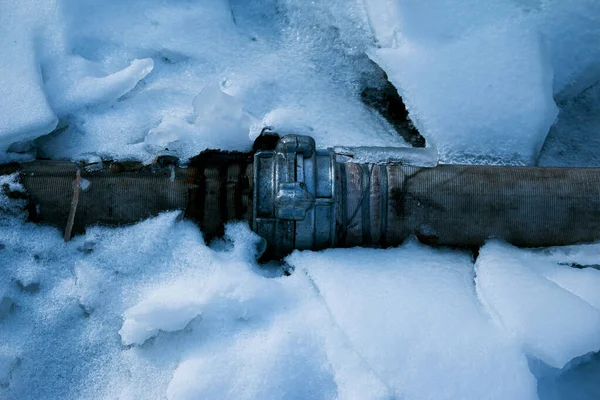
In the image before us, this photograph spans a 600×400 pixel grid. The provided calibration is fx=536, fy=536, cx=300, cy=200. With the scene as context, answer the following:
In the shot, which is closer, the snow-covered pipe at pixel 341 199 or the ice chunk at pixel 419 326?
the ice chunk at pixel 419 326

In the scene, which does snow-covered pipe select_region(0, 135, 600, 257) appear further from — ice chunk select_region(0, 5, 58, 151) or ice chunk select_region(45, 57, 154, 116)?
ice chunk select_region(45, 57, 154, 116)

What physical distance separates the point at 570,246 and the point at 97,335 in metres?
1.27

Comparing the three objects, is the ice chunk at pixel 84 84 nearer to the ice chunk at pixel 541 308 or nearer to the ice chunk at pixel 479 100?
the ice chunk at pixel 479 100

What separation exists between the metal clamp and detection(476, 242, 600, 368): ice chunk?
1.45ft

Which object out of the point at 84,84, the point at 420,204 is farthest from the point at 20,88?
the point at 420,204

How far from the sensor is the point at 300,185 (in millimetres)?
1378

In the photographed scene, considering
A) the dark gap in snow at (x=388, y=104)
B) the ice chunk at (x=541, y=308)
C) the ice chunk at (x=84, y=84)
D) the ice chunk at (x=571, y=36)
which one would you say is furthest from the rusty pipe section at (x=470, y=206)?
the ice chunk at (x=84, y=84)

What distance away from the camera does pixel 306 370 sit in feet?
4.04

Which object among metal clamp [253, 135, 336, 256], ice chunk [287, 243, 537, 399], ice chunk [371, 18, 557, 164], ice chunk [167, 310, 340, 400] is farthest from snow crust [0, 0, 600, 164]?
ice chunk [167, 310, 340, 400]

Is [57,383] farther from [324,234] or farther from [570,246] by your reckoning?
[570,246]

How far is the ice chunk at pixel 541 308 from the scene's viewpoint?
1244 mm

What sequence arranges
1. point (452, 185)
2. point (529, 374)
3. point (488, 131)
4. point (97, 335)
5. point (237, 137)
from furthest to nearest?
1. point (488, 131)
2. point (237, 137)
3. point (452, 185)
4. point (97, 335)
5. point (529, 374)

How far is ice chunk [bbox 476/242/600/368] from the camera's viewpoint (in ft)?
4.08

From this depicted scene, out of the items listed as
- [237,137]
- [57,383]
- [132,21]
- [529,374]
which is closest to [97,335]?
[57,383]
